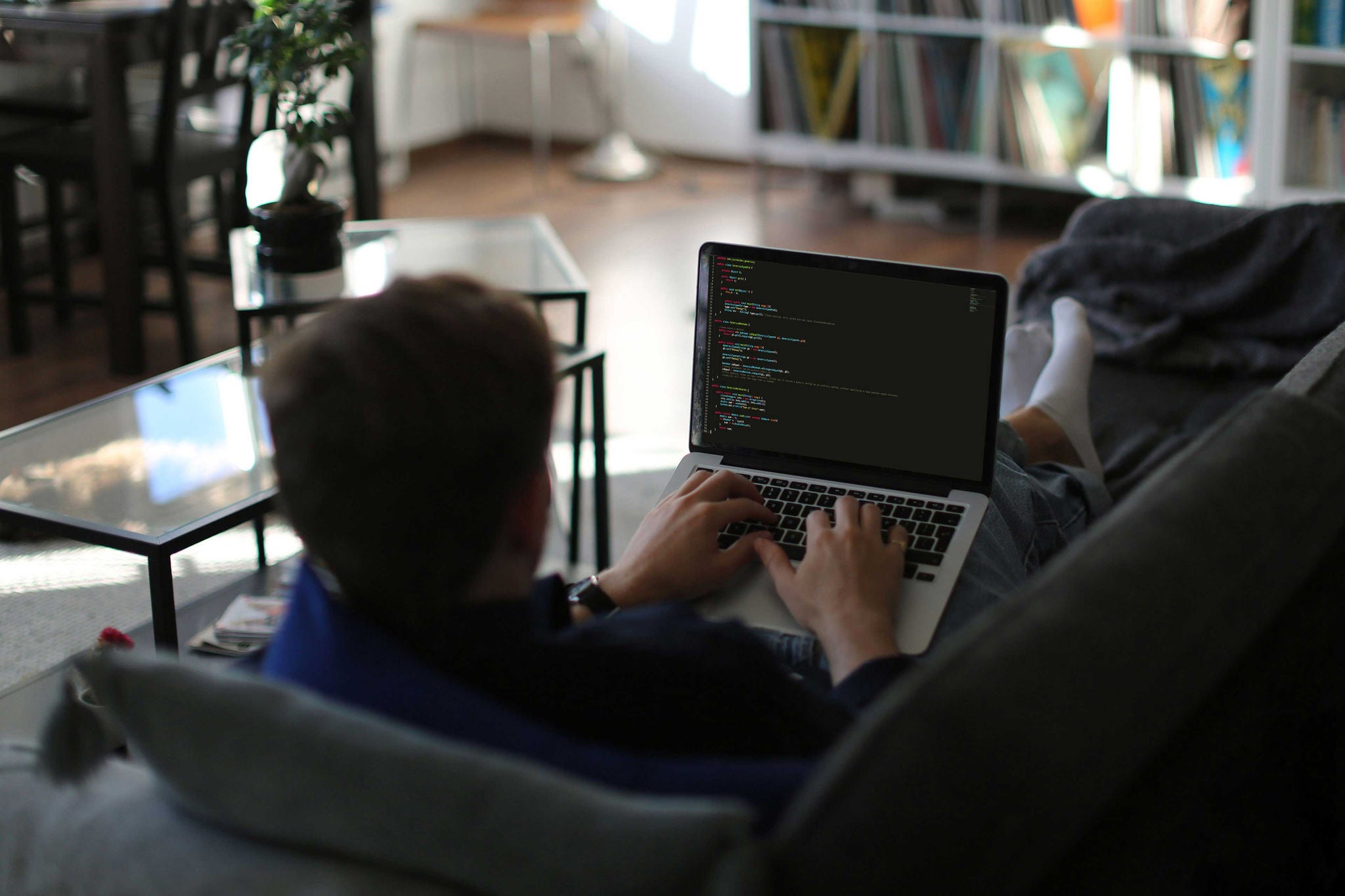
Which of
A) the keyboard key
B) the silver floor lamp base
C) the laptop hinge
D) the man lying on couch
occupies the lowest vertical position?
the keyboard key

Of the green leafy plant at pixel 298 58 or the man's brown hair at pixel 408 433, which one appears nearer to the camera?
the man's brown hair at pixel 408 433

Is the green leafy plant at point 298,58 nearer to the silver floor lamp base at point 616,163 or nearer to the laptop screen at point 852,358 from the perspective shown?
the laptop screen at point 852,358

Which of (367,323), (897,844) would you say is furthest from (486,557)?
(897,844)

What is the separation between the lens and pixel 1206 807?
1042mm

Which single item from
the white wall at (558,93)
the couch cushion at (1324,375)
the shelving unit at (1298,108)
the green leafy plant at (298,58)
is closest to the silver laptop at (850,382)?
the couch cushion at (1324,375)

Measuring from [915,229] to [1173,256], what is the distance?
234 centimetres

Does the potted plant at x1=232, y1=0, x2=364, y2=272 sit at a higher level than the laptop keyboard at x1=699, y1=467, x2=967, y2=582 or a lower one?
higher

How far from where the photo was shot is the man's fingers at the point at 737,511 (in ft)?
3.88

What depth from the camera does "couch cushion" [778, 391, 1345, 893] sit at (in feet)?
2.09

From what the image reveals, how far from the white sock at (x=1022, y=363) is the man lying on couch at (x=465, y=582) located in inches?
46.1

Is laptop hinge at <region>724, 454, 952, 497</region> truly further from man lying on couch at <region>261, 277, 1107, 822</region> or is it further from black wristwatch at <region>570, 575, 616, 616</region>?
man lying on couch at <region>261, 277, 1107, 822</region>

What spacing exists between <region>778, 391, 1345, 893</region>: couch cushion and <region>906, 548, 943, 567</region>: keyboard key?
0.84 ft

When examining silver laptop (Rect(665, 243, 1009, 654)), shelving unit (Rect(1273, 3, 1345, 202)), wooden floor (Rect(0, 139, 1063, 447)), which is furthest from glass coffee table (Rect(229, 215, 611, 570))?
shelving unit (Rect(1273, 3, 1345, 202))

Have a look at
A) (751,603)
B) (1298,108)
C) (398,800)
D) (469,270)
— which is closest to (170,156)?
(469,270)
